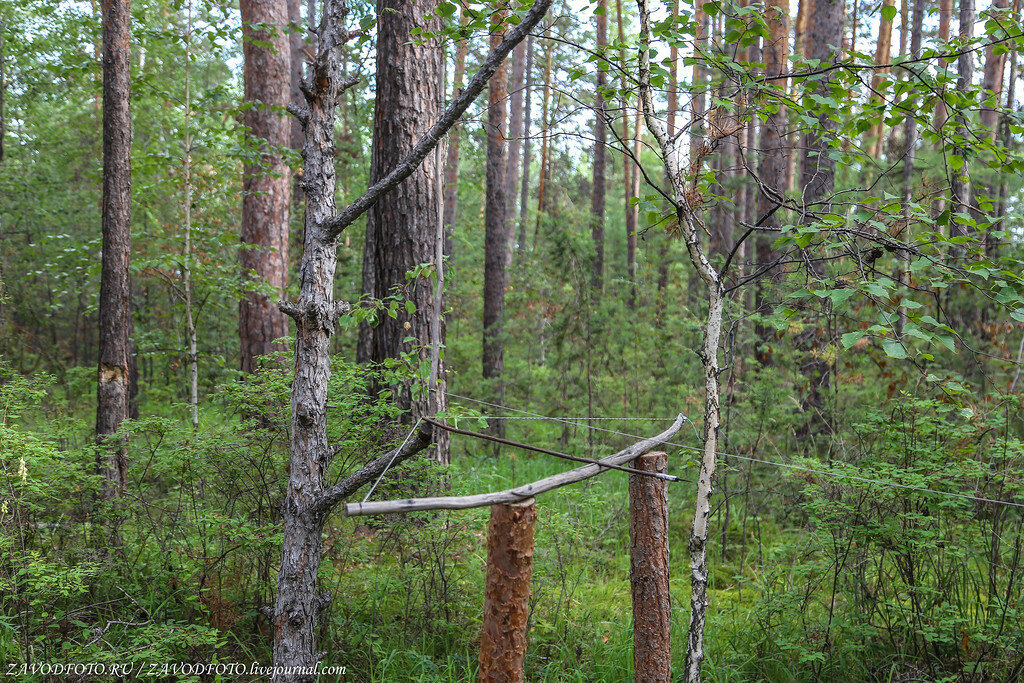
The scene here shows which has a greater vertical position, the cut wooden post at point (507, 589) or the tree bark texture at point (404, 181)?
the tree bark texture at point (404, 181)

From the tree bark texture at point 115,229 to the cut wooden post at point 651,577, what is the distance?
4.46m

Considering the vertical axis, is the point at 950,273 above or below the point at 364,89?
below

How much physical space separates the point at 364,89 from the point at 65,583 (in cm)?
1318

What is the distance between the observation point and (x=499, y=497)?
260 centimetres

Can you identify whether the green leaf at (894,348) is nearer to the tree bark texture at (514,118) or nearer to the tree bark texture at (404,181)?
the tree bark texture at (404,181)

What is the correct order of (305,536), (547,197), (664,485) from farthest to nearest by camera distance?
(547,197)
(664,485)
(305,536)

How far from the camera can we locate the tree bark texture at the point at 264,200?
7.86 m

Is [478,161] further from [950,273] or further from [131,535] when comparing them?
[950,273]

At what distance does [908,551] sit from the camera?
3613mm

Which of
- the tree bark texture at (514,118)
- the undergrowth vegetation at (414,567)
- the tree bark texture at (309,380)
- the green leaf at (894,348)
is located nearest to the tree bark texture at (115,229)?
the undergrowth vegetation at (414,567)

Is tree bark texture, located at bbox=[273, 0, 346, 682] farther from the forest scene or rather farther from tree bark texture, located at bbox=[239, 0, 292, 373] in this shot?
tree bark texture, located at bbox=[239, 0, 292, 373]

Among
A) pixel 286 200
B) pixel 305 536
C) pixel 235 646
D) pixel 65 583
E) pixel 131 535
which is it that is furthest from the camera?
pixel 286 200

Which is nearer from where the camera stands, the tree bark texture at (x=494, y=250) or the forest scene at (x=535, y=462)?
the forest scene at (x=535, y=462)

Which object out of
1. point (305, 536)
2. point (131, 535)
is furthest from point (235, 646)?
point (305, 536)
